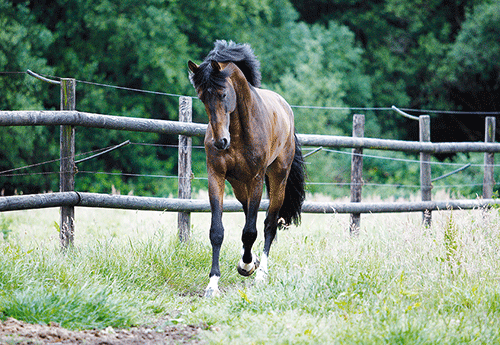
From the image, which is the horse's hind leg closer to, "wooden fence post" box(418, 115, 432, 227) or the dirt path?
the dirt path

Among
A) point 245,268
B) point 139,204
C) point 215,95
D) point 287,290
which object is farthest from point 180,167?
point 287,290

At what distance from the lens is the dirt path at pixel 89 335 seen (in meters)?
2.90

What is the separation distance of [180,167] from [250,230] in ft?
4.76

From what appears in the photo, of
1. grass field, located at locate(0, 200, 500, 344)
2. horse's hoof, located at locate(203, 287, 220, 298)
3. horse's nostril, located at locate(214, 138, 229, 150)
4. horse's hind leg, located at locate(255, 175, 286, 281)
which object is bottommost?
horse's hoof, located at locate(203, 287, 220, 298)

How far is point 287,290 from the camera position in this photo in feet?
12.3

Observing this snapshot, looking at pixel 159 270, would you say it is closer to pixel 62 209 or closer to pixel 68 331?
pixel 62 209

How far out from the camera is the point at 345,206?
22.7 ft

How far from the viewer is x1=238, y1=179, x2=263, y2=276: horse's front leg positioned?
4688mm

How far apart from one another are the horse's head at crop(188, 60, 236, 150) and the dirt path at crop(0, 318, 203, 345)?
4.99 ft

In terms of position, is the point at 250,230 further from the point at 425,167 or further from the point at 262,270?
the point at 425,167

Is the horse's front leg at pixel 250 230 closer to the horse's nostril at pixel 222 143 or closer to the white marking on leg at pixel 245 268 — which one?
the white marking on leg at pixel 245 268

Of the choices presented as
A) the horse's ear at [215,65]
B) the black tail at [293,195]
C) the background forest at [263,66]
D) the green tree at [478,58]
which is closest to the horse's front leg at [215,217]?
the horse's ear at [215,65]

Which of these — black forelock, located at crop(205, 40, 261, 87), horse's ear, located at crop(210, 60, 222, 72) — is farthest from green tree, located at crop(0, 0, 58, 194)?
horse's ear, located at crop(210, 60, 222, 72)

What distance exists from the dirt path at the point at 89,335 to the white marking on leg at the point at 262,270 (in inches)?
49.4
